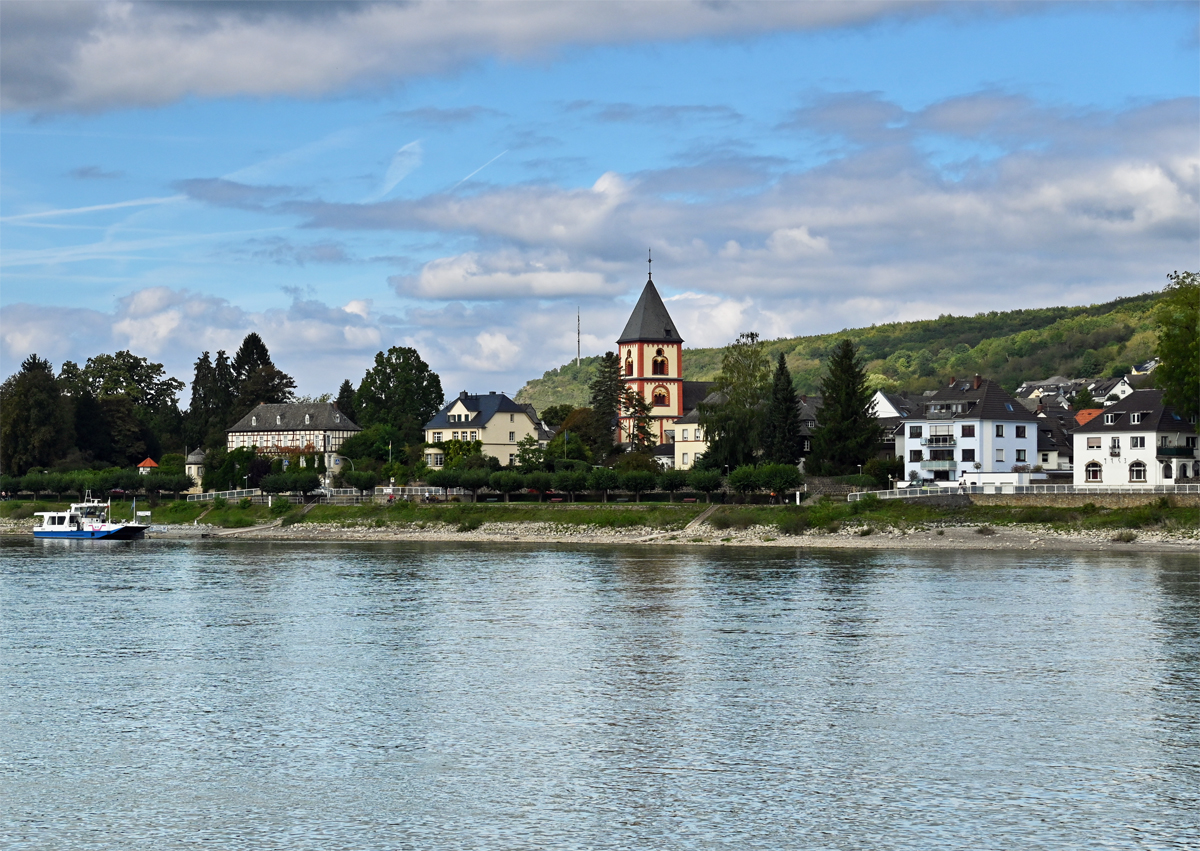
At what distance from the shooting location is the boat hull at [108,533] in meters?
99.1

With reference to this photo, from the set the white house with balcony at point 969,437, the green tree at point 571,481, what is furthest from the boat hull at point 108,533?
the white house with balcony at point 969,437

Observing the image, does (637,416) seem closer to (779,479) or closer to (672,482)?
(672,482)

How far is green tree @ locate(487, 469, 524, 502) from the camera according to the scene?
101 m

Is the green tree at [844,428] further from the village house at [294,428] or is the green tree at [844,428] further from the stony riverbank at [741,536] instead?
the village house at [294,428]

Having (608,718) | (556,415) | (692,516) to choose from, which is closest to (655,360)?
(556,415)

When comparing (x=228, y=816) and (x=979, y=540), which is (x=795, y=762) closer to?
(x=228, y=816)

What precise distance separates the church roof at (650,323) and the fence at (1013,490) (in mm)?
57000

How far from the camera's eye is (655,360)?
141 meters

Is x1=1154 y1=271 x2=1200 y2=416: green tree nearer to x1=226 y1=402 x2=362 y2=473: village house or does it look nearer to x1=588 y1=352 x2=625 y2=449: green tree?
x1=588 y1=352 x2=625 y2=449: green tree

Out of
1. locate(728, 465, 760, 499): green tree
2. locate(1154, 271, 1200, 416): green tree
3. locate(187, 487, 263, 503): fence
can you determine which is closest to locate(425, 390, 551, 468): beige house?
locate(187, 487, 263, 503): fence

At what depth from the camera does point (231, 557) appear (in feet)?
247

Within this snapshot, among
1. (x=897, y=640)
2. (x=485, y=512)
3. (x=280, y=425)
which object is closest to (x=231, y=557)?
(x=485, y=512)

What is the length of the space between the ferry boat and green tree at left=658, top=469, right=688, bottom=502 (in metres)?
40.3

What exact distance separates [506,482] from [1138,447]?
147ft
